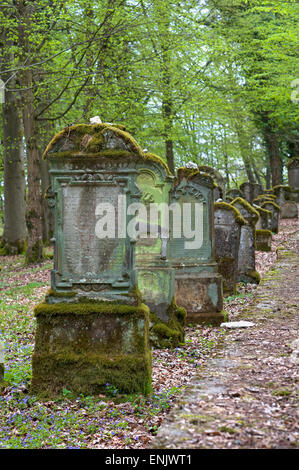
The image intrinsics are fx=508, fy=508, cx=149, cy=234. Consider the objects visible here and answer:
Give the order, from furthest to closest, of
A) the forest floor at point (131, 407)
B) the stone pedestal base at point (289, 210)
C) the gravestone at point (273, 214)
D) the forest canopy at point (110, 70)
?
the stone pedestal base at point (289, 210) → the gravestone at point (273, 214) → the forest canopy at point (110, 70) → the forest floor at point (131, 407)

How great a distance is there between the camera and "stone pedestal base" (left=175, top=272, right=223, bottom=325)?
870 centimetres

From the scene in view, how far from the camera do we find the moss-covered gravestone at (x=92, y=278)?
535 centimetres

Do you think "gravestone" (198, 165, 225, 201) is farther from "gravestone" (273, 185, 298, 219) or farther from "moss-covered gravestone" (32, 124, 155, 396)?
"moss-covered gravestone" (32, 124, 155, 396)

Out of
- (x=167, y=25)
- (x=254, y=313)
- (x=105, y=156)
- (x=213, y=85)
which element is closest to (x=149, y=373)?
(x=105, y=156)

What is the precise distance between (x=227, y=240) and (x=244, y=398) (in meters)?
6.30

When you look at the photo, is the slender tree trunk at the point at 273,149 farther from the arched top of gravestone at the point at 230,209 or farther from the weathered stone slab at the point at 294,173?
the arched top of gravestone at the point at 230,209

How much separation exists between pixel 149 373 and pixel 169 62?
15.0 m

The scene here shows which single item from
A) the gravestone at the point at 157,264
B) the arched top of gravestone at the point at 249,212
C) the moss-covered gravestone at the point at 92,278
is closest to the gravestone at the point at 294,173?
the arched top of gravestone at the point at 249,212

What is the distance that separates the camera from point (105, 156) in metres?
5.48

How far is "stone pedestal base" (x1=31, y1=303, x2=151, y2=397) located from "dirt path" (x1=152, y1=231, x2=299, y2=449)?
732 mm

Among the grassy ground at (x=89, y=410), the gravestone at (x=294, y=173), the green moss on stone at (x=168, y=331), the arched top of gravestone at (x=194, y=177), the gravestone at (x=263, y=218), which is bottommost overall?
the grassy ground at (x=89, y=410)

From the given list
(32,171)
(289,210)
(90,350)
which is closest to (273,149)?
(289,210)

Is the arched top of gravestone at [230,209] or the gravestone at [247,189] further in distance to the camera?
the gravestone at [247,189]

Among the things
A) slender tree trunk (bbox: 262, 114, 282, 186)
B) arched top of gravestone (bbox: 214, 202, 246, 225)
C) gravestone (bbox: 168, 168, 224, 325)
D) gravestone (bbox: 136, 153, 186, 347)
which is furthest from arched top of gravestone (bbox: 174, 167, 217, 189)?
slender tree trunk (bbox: 262, 114, 282, 186)
